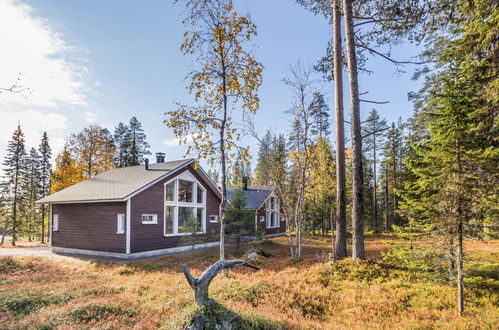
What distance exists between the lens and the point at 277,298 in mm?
7172

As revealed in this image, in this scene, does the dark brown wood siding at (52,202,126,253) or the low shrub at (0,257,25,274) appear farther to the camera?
the dark brown wood siding at (52,202,126,253)

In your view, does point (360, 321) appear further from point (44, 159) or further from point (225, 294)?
point (44, 159)

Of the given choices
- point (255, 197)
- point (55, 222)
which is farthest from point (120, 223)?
point (255, 197)

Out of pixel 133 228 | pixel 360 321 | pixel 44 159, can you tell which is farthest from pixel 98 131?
pixel 360 321

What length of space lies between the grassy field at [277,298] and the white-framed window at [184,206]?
695cm

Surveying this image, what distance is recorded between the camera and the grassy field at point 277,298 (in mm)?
5545

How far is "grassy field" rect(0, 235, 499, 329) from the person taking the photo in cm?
555

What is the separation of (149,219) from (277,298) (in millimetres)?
11701

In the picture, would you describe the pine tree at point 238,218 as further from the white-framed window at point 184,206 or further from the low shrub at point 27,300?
the low shrub at point 27,300

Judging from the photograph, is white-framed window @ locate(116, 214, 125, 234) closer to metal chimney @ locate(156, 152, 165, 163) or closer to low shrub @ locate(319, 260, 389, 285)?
metal chimney @ locate(156, 152, 165, 163)

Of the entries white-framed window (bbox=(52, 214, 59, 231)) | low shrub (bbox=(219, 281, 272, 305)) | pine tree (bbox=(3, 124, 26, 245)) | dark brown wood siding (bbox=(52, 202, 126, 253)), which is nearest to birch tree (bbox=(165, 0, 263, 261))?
Result: low shrub (bbox=(219, 281, 272, 305))

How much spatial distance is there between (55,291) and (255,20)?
1171 cm

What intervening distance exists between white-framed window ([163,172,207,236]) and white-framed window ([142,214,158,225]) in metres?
0.79

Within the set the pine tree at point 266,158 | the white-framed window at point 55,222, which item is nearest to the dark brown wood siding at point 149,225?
the pine tree at point 266,158
